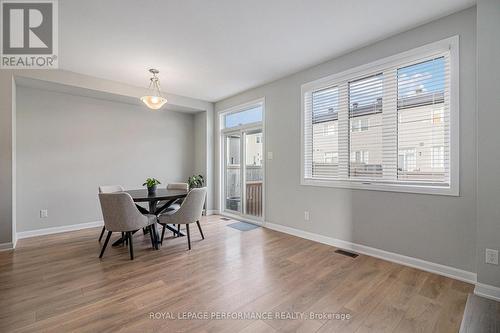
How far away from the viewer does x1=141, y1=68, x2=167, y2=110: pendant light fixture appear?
3.53 m

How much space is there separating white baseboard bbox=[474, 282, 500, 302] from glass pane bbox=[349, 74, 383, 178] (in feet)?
4.47

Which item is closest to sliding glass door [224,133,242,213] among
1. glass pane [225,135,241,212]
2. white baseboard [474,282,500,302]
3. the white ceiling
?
glass pane [225,135,241,212]

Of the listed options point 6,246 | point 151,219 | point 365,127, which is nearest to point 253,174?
point 151,219

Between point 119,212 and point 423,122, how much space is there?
3731 mm

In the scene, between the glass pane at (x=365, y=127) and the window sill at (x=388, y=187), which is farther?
the glass pane at (x=365, y=127)

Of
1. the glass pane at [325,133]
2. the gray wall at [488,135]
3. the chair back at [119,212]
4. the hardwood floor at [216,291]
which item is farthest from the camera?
the glass pane at [325,133]

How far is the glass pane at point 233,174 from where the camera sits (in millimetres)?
5324

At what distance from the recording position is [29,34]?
2676 millimetres

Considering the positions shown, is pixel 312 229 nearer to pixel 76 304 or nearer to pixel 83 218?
pixel 76 304

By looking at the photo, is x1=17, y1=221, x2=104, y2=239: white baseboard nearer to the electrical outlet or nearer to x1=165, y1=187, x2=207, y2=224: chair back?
x1=165, y1=187, x2=207, y2=224: chair back

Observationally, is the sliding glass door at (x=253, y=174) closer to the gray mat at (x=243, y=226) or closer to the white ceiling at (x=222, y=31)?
the gray mat at (x=243, y=226)

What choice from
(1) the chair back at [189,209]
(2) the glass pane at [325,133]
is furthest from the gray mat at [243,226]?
(2) the glass pane at [325,133]

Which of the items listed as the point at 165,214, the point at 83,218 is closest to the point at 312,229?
the point at 165,214

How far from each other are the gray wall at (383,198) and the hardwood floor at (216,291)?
32 cm
